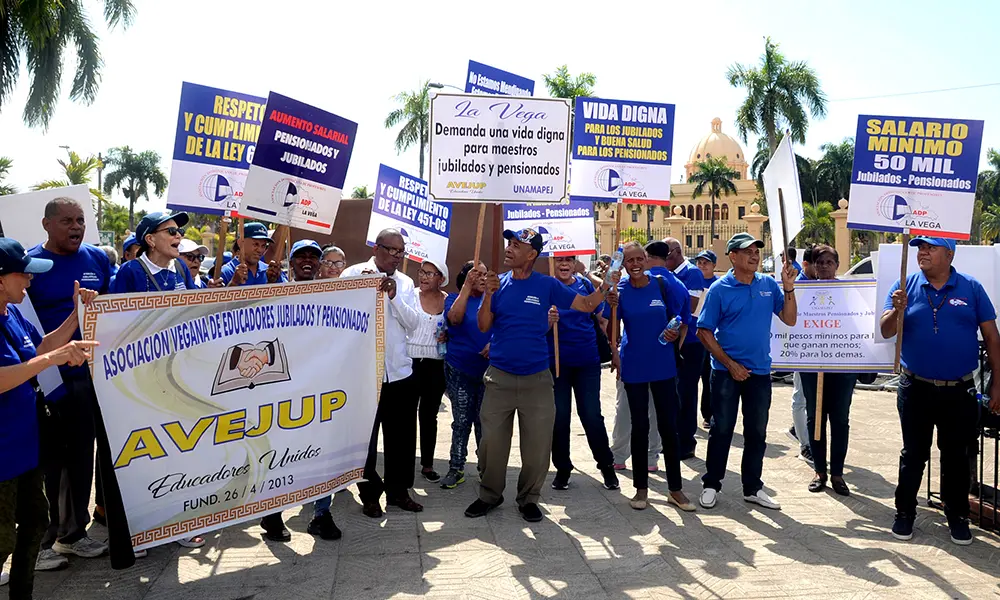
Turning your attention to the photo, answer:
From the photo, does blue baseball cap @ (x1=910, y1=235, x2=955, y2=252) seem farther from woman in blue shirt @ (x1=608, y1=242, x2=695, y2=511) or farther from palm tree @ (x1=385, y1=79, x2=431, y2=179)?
palm tree @ (x1=385, y1=79, x2=431, y2=179)

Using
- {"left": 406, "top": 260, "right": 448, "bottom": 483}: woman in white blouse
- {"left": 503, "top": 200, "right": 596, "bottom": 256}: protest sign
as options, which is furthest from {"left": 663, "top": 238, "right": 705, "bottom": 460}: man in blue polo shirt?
{"left": 406, "top": 260, "right": 448, "bottom": 483}: woman in white blouse

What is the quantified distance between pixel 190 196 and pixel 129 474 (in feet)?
8.09

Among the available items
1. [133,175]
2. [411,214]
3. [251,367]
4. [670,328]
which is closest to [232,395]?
[251,367]

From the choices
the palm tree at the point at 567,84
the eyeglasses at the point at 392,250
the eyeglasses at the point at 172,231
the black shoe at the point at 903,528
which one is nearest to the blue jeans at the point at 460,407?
the eyeglasses at the point at 392,250

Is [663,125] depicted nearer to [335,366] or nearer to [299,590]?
[335,366]

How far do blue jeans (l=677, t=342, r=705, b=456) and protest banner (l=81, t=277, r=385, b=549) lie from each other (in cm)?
345

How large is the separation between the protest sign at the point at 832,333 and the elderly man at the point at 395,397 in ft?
10.4

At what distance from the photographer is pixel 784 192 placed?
645 cm

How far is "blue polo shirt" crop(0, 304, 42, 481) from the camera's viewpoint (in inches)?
140

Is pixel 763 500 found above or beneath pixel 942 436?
beneath

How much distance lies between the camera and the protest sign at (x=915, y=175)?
6023 millimetres

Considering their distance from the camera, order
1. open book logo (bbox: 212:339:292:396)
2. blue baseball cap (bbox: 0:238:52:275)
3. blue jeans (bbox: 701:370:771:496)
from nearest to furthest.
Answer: blue baseball cap (bbox: 0:238:52:275), open book logo (bbox: 212:339:292:396), blue jeans (bbox: 701:370:771:496)

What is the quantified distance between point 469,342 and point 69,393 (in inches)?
118

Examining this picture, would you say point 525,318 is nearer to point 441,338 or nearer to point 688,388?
point 441,338
